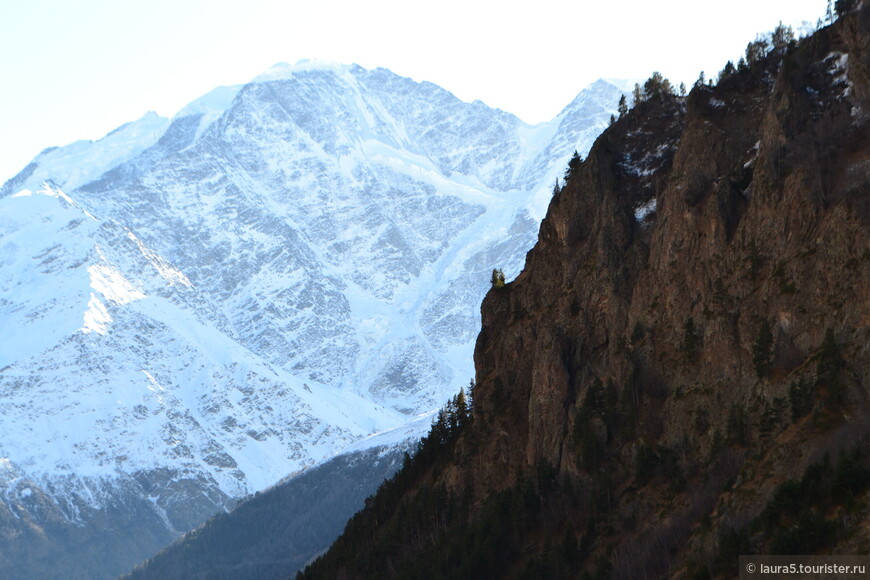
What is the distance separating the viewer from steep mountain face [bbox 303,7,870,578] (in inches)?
2889

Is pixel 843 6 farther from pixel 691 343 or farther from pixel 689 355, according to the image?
pixel 689 355

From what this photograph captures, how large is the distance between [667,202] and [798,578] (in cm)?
4085

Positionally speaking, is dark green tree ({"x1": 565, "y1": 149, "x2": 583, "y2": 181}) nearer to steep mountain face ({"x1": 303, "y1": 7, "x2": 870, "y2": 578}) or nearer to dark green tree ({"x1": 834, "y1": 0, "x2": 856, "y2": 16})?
steep mountain face ({"x1": 303, "y1": 7, "x2": 870, "y2": 578})

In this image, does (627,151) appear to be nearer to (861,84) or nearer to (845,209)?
(861,84)

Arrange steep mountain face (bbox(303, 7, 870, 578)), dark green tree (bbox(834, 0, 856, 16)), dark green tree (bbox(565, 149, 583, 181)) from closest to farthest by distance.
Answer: steep mountain face (bbox(303, 7, 870, 578)) → dark green tree (bbox(834, 0, 856, 16)) → dark green tree (bbox(565, 149, 583, 181))

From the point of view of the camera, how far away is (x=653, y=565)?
8050cm

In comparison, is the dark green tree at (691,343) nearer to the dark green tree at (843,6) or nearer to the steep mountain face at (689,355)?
the steep mountain face at (689,355)

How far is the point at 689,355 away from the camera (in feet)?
294

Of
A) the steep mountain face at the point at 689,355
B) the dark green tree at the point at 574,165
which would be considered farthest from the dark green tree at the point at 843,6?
the dark green tree at the point at 574,165

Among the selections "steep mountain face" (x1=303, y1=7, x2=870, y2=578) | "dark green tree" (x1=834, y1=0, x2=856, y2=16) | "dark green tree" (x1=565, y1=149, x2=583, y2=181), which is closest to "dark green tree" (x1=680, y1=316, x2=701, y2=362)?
"steep mountain face" (x1=303, y1=7, x2=870, y2=578)

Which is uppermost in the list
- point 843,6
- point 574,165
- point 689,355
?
point 843,6

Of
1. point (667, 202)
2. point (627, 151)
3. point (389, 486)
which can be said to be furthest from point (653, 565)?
point (389, 486)

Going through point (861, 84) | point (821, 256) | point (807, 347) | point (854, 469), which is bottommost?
point (854, 469)

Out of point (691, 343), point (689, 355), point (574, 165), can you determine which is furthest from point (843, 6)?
point (574, 165)
